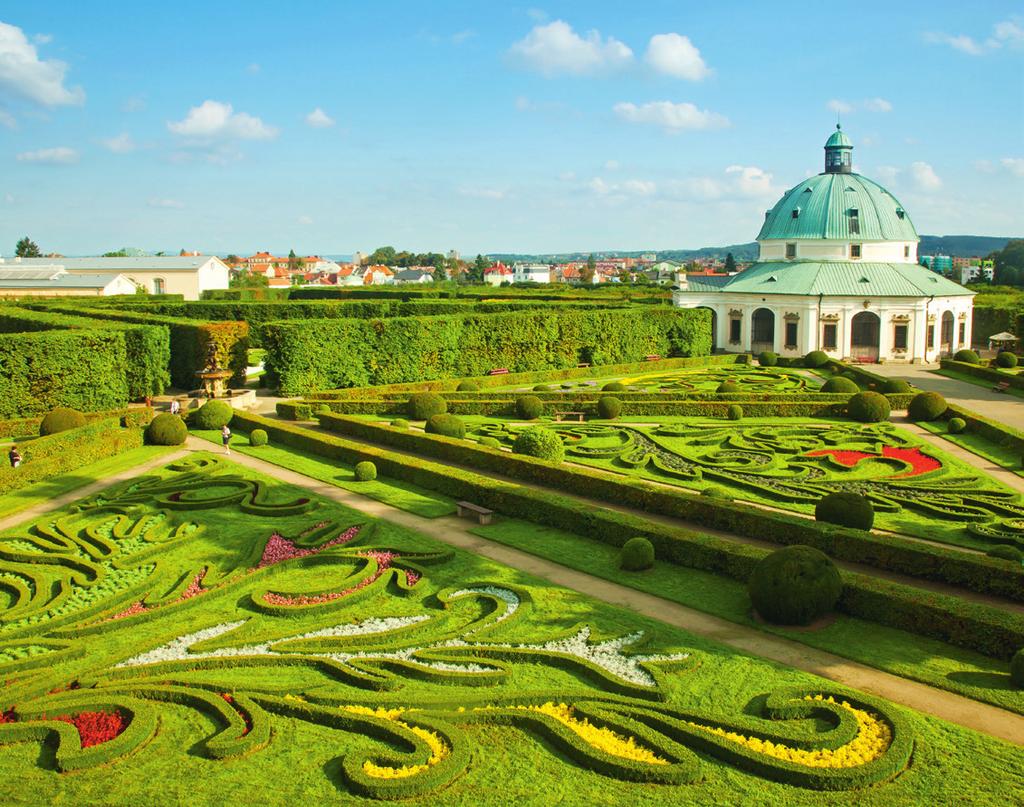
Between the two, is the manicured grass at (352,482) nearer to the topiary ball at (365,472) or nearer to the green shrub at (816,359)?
the topiary ball at (365,472)

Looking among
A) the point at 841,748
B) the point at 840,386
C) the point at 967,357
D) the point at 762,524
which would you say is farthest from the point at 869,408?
the point at 841,748

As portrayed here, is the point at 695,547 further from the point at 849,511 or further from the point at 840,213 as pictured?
the point at 840,213

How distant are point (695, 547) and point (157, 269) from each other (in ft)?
306

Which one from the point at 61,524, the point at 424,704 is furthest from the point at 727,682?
the point at 61,524

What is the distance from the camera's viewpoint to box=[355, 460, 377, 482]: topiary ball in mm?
24625

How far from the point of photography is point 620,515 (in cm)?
1916

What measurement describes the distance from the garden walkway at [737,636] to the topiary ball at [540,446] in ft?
16.2

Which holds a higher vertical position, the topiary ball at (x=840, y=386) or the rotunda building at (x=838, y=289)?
the rotunda building at (x=838, y=289)

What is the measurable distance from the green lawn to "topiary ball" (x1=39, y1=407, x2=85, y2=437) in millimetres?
11887

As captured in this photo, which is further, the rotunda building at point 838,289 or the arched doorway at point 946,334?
the arched doorway at point 946,334

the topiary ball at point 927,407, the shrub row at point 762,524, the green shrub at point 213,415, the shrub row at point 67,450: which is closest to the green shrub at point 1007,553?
the shrub row at point 762,524

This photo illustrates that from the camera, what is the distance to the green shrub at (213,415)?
32.3 m

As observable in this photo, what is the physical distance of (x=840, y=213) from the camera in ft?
205

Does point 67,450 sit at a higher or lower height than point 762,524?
higher
